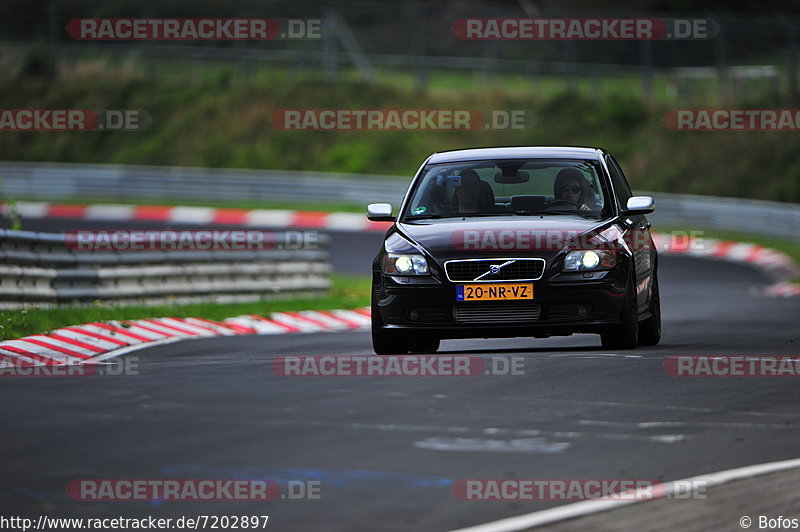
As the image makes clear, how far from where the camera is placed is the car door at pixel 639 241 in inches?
465

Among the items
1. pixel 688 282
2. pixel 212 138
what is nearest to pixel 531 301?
pixel 688 282

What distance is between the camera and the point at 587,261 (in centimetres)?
1112

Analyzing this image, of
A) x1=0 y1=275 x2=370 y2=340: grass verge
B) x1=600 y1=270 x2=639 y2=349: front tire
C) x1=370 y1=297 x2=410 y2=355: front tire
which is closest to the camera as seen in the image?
x1=600 y1=270 x2=639 y2=349: front tire

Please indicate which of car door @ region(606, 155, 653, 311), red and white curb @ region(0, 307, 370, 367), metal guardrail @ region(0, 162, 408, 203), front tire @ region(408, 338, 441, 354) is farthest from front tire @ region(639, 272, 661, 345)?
metal guardrail @ region(0, 162, 408, 203)

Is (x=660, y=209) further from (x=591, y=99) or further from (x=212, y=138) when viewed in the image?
(x=212, y=138)

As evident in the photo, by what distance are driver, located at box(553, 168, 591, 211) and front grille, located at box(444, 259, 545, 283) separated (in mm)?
1140

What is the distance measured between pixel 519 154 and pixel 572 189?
1.80ft

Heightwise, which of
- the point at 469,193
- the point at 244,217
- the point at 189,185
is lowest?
the point at 469,193

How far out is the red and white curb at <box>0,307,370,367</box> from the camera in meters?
12.3

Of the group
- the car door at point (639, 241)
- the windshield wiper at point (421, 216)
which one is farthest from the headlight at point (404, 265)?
the car door at point (639, 241)

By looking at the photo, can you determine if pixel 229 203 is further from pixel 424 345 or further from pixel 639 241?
pixel 639 241

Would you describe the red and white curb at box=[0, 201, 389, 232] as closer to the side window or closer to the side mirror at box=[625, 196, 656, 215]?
the side window

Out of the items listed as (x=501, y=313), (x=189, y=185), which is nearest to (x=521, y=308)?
(x=501, y=313)

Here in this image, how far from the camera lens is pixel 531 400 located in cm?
912
